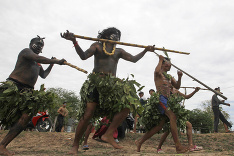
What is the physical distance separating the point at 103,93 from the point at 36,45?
1.79 meters

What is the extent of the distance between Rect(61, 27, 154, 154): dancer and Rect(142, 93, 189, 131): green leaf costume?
1.10 meters

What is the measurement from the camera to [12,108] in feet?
12.9

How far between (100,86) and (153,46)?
1.45 meters

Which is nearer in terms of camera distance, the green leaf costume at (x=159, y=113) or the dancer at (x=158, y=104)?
the green leaf costume at (x=159, y=113)

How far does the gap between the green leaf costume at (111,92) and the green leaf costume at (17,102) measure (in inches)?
32.9

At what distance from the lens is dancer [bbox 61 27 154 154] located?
3.57 metres

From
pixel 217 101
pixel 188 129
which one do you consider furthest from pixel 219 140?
pixel 188 129

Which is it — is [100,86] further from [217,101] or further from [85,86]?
[217,101]

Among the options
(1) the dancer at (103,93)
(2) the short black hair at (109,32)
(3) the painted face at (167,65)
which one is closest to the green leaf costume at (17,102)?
(1) the dancer at (103,93)

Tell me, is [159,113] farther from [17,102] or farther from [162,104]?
[17,102]

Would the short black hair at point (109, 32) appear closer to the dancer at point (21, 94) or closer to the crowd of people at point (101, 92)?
the crowd of people at point (101, 92)

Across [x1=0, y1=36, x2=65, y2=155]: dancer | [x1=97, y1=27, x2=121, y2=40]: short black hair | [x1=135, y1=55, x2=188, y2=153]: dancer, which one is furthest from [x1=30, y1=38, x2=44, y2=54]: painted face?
[x1=135, y1=55, x2=188, y2=153]: dancer

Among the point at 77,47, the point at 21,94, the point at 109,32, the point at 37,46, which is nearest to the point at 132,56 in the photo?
the point at 109,32

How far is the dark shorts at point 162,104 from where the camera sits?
179 inches
